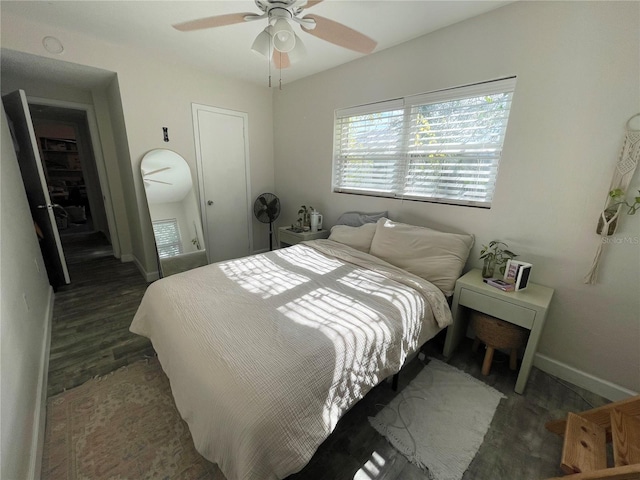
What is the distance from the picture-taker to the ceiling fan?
1311 millimetres

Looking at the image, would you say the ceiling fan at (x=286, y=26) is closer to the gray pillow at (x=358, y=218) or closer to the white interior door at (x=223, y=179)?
the gray pillow at (x=358, y=218)

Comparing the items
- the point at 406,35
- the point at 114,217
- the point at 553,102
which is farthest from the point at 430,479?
the point at 114,217

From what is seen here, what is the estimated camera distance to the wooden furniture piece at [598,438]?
1.03 m

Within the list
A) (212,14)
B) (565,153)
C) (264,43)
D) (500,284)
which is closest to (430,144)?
(565,153)

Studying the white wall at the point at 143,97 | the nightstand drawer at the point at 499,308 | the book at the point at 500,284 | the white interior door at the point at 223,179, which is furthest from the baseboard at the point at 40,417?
the book at the point at 500,284

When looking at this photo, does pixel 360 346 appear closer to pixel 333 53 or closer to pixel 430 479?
pixel 430 479

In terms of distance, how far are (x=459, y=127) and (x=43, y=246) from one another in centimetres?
456

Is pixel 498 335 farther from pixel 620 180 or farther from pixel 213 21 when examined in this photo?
pixel 213 21

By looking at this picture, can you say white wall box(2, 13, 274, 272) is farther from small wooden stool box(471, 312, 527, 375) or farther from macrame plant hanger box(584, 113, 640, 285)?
macrame plant hanger box(584, 113, 640, 285)

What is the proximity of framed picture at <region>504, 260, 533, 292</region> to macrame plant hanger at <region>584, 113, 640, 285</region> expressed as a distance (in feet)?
1.16

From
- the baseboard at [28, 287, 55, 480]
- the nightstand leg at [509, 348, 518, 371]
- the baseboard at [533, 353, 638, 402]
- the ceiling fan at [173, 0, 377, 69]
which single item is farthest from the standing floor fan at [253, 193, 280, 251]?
the baseboard at [533, 353, 638, 402]

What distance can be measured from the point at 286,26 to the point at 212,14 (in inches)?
Result: 41.5

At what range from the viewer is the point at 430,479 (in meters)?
1.20

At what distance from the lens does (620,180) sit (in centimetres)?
146
